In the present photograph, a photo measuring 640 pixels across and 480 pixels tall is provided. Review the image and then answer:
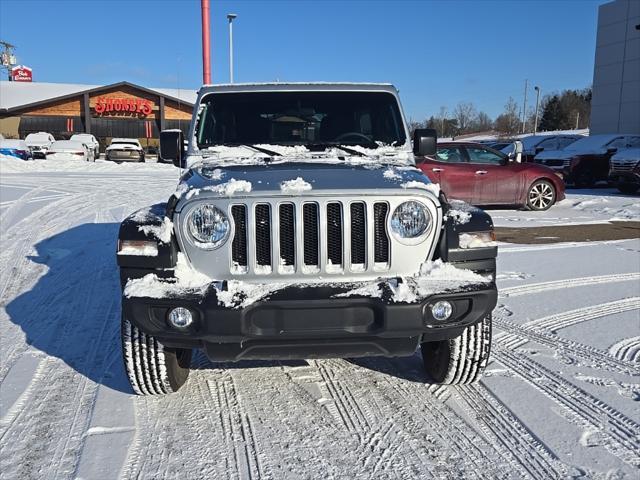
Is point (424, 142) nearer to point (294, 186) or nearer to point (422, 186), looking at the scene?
point (422, 186)

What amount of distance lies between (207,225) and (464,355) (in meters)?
1.70

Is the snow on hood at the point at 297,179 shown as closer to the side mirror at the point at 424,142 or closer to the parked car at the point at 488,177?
the side mirror at the point at 424,142

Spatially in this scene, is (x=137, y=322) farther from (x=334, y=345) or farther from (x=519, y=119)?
(x=519, y=119)

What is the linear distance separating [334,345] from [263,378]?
98 centimetres

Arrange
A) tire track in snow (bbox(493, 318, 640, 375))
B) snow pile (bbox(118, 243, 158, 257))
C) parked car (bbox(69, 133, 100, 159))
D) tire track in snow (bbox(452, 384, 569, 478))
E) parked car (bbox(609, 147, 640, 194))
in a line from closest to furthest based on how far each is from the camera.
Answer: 1. tire track in snow (bbox(452, 384, 569, 478))
2. snow pile (bbox(118, 243, 158, 257))
3. tire track in snow (bbox(493, 318, 640, 375))
4. parked car (bbox(609, 147, 640, 194))
5. parked car (bbox(69, 133, 100, 159))

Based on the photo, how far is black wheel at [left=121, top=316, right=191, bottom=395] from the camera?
3127 millimetres

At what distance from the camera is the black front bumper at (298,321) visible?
2725mm

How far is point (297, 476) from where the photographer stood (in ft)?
8.41

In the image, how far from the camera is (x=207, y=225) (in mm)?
2951

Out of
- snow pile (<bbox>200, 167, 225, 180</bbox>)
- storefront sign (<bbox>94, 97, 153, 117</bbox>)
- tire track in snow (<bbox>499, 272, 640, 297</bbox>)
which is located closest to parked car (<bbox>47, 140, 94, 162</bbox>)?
storefront sign (<bbox>94, 97, 153, 117</bbox>)

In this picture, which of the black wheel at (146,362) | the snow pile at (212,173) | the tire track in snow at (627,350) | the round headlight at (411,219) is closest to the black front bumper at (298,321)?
the black wheel at (146,362)

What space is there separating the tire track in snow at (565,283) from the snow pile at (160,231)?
148 inches

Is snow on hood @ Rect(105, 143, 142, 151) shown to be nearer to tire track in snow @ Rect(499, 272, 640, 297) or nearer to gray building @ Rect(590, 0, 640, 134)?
gray building @ Rect(590, 0, 640, 134)

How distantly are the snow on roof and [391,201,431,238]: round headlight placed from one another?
39.3m
